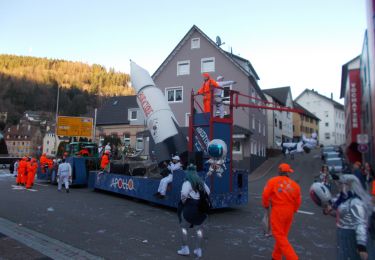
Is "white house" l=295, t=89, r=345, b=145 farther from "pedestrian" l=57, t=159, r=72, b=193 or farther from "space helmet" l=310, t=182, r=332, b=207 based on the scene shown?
"space helmet" l=310, t=182, r=332, b=207

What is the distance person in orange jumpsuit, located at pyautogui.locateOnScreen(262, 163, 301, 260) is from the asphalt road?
3.92ft

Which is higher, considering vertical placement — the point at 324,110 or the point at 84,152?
the point at 324,110

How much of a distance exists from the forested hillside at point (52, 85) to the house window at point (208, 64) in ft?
212

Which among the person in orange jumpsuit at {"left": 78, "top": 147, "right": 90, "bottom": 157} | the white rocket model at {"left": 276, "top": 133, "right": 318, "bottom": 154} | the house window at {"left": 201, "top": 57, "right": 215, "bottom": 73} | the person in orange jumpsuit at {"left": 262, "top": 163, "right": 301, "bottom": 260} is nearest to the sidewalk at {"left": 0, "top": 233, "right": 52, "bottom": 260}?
the person in orange jumpsuit at {"left": 262, "top": 163, "right": 301, "bottom": 260}

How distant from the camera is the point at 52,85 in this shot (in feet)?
377

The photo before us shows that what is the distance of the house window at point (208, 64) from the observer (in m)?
31.3

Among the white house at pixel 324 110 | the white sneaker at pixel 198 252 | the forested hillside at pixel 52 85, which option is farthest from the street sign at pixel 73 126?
the forested hillside at pixel 52 85

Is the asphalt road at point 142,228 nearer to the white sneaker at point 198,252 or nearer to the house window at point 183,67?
the white sneaker at point 198,252

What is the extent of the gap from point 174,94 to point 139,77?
731 inches

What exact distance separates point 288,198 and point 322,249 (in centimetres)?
232

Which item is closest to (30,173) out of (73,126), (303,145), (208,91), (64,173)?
(64,173)

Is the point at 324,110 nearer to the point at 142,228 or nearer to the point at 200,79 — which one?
the point at 200,79

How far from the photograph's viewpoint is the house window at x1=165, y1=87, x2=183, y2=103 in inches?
1284

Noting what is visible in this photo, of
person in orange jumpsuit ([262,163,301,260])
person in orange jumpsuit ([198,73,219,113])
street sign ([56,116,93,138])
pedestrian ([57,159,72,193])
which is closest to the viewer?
person in orange jumpsuit ([262,163,301,260])
